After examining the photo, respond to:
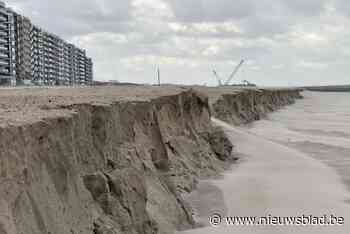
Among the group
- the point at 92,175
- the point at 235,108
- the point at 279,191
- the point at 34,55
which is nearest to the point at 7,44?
the point at 34,55

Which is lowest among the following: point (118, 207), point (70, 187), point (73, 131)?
point (118, 207)

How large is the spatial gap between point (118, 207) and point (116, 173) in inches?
27.1

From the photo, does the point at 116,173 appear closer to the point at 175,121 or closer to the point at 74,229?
the point at 74,229

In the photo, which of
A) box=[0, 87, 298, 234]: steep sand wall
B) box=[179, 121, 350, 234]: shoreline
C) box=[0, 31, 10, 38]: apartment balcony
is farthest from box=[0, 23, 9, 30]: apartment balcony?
box=[0, 87, 298, 234]: steep sand wall

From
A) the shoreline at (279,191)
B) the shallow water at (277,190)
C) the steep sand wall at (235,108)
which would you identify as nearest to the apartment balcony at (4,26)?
the steep sand wall at (235,108)

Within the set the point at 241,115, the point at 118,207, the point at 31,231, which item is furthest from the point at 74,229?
the point at 241,115

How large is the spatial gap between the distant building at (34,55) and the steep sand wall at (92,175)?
267 feet

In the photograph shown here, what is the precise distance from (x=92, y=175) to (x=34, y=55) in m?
111

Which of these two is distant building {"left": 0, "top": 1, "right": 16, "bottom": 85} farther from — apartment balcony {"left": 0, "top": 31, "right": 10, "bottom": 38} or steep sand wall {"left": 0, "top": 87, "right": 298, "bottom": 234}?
steep sand wall {"left": 0, "top": 87, "right": 298, "bottom": 234}

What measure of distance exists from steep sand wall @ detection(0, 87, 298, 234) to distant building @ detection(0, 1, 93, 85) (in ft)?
267

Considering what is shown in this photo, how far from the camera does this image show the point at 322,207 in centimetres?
1225

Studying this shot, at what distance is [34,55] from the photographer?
374ft

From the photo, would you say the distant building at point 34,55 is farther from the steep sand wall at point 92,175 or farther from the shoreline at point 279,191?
the steep sand wall at point 92,175

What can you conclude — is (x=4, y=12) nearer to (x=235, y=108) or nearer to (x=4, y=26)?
(x=4, y=26)
